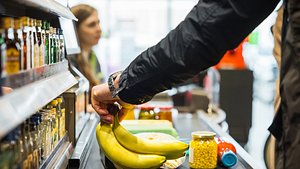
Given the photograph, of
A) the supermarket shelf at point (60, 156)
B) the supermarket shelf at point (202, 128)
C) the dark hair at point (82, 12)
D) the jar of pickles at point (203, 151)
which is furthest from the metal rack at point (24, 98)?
the dark hair at point (82, 12)

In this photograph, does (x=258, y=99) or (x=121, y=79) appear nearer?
(x=121, y=79)

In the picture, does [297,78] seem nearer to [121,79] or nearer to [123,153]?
[121,79]

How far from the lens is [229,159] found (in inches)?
72.9

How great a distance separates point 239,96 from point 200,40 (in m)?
4.41

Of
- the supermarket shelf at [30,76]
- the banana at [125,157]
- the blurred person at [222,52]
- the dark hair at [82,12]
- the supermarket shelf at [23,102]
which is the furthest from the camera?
the dark hair at [82,12]

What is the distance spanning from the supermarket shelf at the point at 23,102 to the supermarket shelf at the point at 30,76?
0.02 metres

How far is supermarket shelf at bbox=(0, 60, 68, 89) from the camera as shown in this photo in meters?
1.08

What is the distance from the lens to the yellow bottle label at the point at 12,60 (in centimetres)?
112

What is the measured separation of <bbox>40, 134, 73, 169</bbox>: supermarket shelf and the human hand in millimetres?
203

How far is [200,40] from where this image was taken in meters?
1.36

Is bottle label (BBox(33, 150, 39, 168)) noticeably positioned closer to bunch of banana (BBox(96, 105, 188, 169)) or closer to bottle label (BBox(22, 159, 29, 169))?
bottle label (BBox(22, 159, 29, 169))

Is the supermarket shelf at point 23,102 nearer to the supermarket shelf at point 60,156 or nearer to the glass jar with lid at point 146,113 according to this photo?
the supermarket shelf at point 60,156

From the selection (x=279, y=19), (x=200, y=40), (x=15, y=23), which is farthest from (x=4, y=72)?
(x=279, y=19)

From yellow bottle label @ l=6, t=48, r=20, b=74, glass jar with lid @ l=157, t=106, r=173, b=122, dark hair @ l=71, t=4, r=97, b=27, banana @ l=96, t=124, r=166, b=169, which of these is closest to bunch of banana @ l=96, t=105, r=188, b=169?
banana @ l=96, t=124, r=166, b=169
